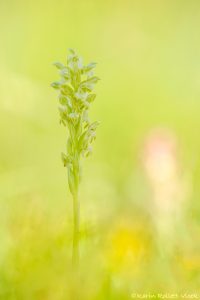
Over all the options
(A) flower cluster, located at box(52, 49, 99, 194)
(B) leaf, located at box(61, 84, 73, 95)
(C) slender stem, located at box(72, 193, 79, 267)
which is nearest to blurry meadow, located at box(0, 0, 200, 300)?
(C) slender stem, located at box(72, 193, 79, 267)


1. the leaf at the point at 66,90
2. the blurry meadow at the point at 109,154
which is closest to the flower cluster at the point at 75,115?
the leaf at the point at 66,90

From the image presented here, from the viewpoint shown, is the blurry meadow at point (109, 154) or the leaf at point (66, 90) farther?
Answer: the leaf at point (66, 90)

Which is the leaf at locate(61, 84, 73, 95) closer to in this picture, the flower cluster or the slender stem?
the flower cluster

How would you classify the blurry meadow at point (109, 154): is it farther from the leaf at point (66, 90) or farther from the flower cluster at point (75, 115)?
the leaf at point (66, 90)

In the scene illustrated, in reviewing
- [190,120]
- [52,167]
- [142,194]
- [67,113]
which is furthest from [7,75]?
[67,113]

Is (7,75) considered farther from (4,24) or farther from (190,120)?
(4,24)

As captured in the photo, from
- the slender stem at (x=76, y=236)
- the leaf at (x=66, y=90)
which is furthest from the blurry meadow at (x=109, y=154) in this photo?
the leaf at (x=66, y=90)

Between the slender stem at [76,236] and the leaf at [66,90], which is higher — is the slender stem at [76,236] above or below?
below

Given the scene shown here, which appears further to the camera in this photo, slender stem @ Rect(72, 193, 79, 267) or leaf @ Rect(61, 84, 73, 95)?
leaf @ Rect(61, 84, 73, 95)
